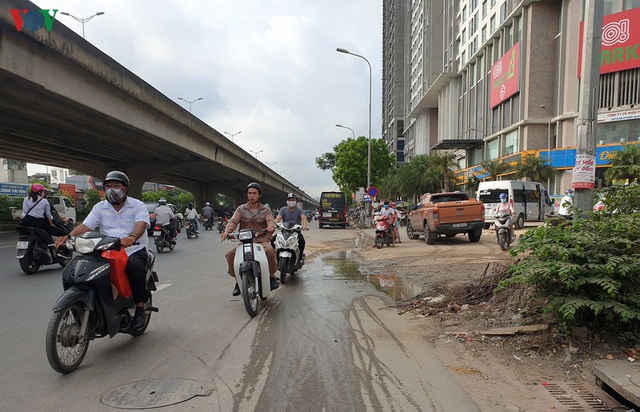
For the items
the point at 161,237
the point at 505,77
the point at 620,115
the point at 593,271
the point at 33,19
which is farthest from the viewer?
the point at 505,77

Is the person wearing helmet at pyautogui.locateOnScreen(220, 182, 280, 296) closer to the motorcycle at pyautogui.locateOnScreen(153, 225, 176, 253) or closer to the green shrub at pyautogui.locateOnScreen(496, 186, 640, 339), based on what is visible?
the green shrub at pyautogui.locateOnScreen(496, 186, 640, 339)

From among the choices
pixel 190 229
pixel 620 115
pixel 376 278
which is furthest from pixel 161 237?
pixel 620 115

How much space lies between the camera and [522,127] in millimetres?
38469

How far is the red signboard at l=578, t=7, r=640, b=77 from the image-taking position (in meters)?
31.2

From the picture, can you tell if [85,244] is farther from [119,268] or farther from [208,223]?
[208,223]

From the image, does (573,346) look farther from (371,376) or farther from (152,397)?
(152,397)

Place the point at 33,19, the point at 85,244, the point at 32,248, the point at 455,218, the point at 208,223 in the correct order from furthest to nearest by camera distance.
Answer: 1. the point at 208,223
2. the point at 455,218
3. the point at 33,19
4. the point at 32,248
5. the point at 85,244

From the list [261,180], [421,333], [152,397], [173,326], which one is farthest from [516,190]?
[261,180]

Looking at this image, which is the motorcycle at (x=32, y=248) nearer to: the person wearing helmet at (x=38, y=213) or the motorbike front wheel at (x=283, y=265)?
the person wearing helmet at (x=38, y=213)

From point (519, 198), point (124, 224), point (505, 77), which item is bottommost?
point (124, 224)

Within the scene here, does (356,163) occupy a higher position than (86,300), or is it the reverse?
(356,163)

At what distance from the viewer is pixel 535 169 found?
3434 cm

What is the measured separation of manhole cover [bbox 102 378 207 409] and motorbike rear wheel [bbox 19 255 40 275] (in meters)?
7.01

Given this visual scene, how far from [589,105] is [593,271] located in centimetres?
290
